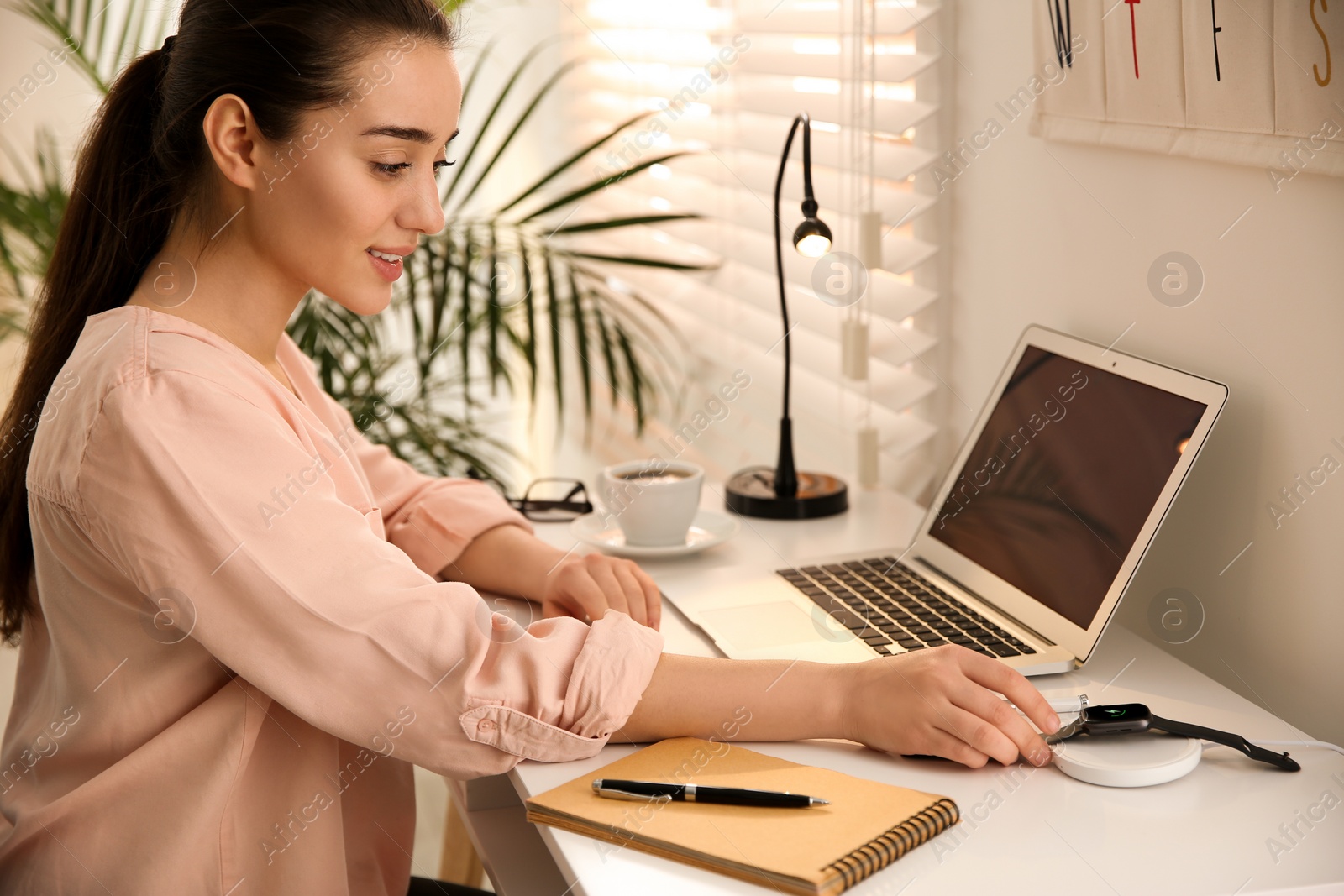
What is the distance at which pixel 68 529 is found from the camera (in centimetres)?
87

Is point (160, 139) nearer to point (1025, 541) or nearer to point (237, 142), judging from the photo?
point (237, 142)

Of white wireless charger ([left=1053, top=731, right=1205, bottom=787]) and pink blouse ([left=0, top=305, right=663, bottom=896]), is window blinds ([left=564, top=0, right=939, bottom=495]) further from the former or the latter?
pink blouse ([left=0, top=305, right=663, bottom=896])

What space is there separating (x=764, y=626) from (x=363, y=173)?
21.0 inches

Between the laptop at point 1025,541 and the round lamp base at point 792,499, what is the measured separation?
0.52 feet

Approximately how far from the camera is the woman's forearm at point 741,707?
0.88 meters

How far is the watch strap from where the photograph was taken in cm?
84

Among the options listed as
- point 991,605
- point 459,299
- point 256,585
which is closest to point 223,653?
point 256,585

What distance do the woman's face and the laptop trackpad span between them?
443mm

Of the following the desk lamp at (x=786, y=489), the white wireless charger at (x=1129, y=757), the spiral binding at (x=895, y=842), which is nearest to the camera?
the spiral binding at (x=895, y=842)

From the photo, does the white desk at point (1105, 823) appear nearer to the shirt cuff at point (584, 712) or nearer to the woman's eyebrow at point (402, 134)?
the shirt cuff at point (584, 712)

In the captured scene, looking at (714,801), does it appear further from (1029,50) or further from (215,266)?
(1029,50)

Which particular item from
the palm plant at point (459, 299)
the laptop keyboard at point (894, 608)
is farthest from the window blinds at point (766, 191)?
the laptop keyboard at point (894, 608)

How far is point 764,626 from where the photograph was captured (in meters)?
1.11

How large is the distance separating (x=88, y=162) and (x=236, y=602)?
473mm
